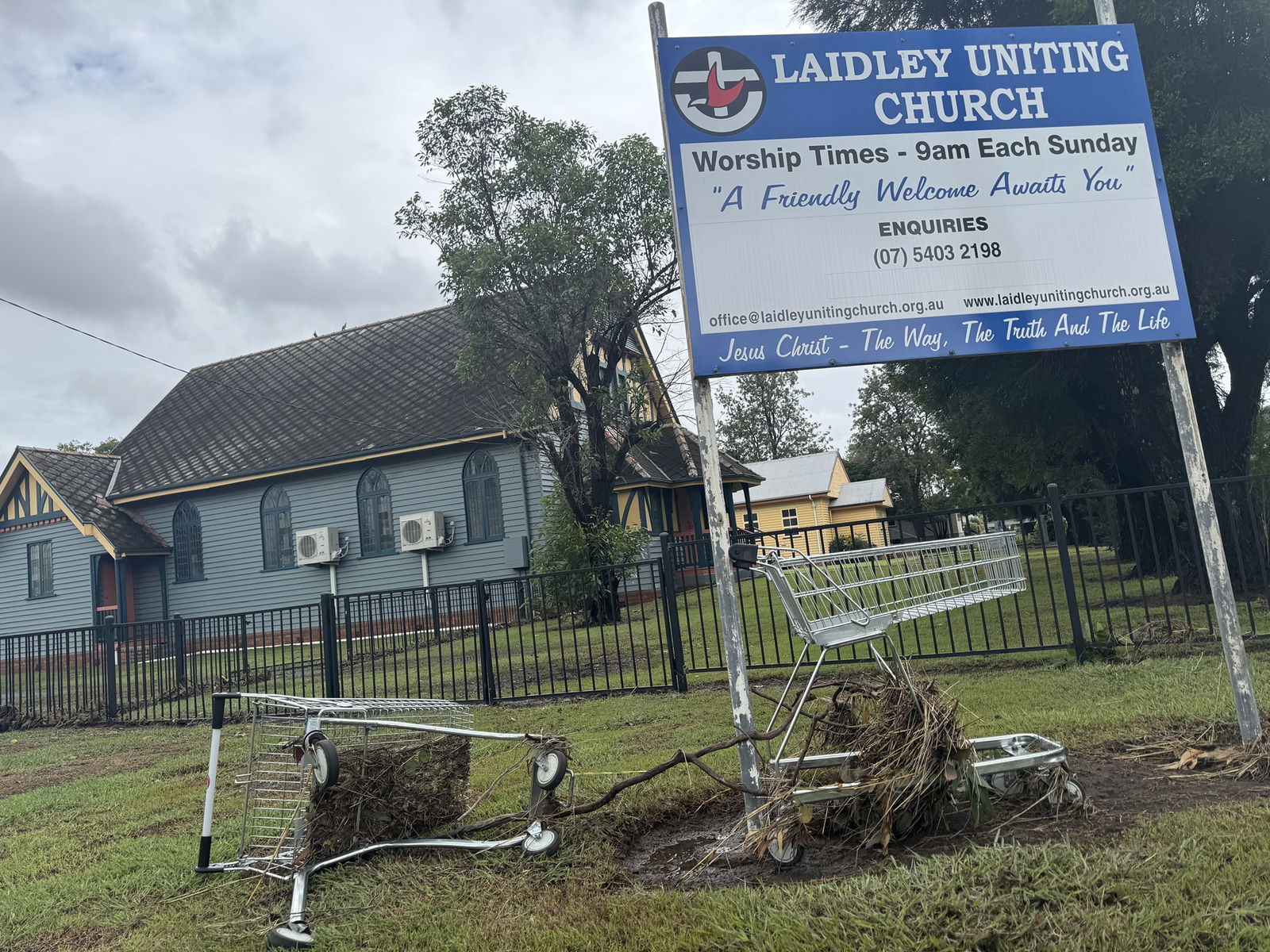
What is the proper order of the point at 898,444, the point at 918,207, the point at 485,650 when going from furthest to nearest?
the point at 898,444 < the point at 485,650 < the point at 918,207

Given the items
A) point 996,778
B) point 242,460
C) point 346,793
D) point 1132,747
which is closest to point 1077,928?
point 996,778

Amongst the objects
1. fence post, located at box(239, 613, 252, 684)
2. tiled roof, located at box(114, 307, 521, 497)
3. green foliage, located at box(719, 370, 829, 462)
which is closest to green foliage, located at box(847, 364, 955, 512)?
green foliage, located at box(719, 370, 829, 462)

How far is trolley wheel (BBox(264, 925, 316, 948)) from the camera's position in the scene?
132 inches

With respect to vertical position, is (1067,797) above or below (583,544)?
below

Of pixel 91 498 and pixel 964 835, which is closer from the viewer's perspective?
Answer: pixel 964 835

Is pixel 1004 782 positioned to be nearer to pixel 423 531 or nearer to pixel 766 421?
pixel 423 531

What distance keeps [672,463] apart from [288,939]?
2259 cm

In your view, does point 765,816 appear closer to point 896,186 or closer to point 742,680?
point 742,680

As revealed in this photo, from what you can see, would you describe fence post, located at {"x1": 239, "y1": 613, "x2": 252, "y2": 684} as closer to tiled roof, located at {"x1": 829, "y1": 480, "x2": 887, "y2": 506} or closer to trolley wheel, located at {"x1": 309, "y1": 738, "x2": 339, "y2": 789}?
trolley wheel, located at {"x1": 309, "y1": 738, "x2": 339, "y2": 789}

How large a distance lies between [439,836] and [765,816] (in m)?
1.63

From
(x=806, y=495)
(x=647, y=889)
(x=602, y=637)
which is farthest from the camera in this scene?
(x=806, y=495)

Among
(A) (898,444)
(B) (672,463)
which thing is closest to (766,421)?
(A) (898,444)

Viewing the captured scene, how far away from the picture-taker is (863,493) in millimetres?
50125

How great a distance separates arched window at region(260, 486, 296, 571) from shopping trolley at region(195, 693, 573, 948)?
20.5m
